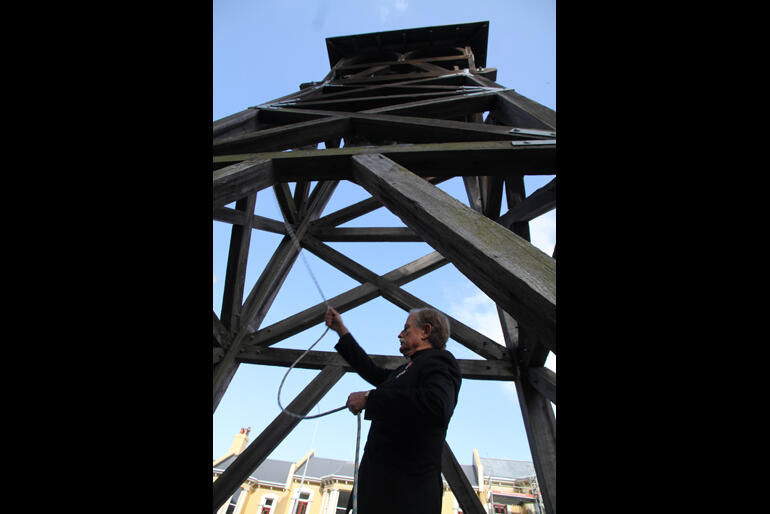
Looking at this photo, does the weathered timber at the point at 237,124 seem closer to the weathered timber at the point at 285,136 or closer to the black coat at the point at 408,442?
the weathered timber at the point at 285,136

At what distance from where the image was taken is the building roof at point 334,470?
67.7 ft

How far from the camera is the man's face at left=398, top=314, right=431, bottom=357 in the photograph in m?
1.87

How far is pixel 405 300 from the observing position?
3.47 metres

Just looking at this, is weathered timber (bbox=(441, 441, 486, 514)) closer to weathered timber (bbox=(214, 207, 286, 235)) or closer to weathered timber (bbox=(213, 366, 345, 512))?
weathered timber (bbox=(213, 366, 345, 512))

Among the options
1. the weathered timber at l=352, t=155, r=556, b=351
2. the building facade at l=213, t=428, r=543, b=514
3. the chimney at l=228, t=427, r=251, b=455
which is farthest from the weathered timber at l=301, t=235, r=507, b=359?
the chimney at l=228, t=427, r=251, b=455

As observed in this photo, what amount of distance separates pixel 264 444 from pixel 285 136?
2.08 m

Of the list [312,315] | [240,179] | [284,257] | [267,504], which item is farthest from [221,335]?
[267,504]

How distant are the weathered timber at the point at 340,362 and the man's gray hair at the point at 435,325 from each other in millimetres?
1441

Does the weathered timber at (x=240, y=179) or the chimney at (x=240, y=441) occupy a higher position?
the chimney at (x=240, y=441)

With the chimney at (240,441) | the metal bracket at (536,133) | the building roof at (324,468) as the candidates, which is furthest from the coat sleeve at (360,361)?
the chimney at (240,441)
